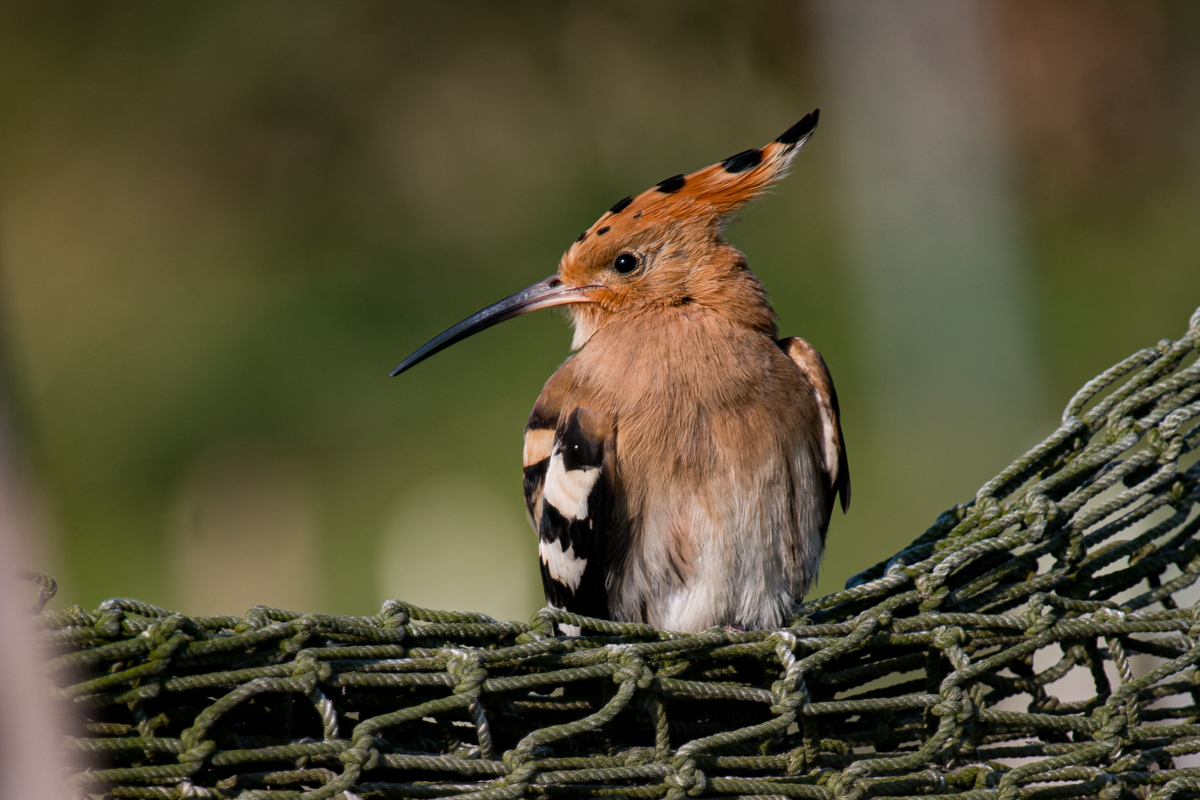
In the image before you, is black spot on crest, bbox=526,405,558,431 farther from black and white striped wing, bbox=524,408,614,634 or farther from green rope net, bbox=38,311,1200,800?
green rope net, bbox=38,311,1200,800

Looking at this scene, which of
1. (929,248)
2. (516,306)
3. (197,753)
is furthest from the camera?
(929,248)

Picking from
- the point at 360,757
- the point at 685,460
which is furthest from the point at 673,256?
the point at 360,757

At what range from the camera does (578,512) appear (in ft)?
5.76

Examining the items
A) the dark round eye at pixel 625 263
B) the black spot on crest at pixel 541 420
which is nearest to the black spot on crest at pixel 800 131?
the dark round eye at pixel 625 263

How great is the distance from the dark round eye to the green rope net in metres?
0.73

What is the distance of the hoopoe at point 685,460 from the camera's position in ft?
5.69

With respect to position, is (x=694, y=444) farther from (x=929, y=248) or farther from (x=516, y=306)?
(x=929, y=248)

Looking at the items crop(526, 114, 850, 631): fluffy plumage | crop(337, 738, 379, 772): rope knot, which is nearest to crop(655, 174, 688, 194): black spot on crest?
crop(526, 114, 850, 631): fluffy plumage

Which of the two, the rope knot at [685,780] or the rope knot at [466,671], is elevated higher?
the rope knot at [466,671]

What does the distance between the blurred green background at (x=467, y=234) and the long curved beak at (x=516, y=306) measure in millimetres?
1996

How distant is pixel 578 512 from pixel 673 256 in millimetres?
561

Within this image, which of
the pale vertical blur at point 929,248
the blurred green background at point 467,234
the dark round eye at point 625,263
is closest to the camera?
the dark round eye at point 625,263

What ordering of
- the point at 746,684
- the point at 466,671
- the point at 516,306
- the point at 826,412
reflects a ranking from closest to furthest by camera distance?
the point at 466,671
the point at 746,684
the point at 826,412
the point at 516,306

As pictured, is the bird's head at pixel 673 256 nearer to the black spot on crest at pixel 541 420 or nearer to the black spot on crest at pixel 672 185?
the black spot on crest at pixel 672 185
